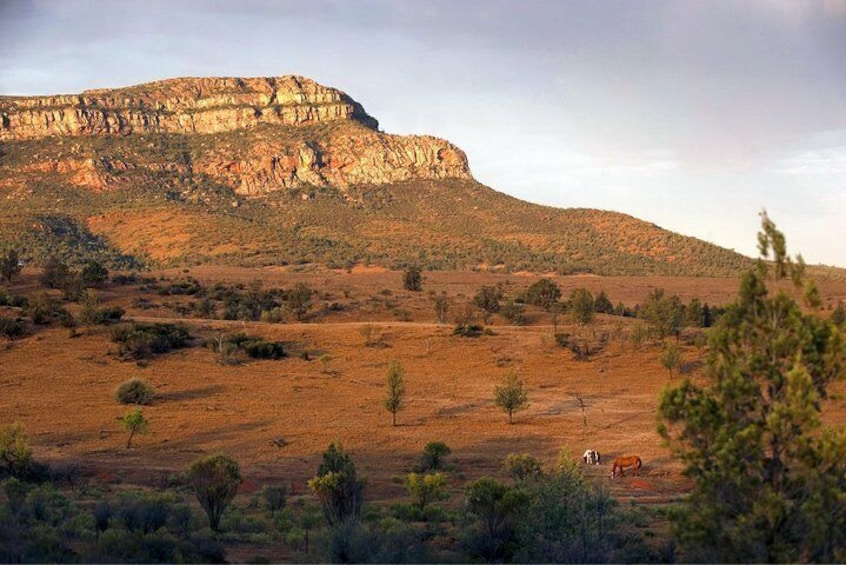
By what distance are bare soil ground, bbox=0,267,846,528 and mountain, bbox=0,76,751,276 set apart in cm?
4799

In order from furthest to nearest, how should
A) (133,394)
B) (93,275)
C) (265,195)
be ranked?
1. (265,195)
2. (93,275)
3. (133,394)

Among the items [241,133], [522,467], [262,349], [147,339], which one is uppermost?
[241,133]

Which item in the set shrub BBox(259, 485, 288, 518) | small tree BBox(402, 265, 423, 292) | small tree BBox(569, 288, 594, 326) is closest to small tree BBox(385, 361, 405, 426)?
shrub BBox(259, 485, 288, 518)

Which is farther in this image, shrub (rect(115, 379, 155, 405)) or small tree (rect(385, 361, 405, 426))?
shrub (rect(115, 379, 155, 405))

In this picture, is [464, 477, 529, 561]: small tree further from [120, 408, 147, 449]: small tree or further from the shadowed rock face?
the shadowed rock face

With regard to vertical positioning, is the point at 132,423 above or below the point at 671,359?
below

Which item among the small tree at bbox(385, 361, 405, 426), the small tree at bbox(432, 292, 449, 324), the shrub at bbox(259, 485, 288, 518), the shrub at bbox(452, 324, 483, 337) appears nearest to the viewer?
the shrub at bbox(259, 485, 288, 518)

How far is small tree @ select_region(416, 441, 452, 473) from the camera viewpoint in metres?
26.3

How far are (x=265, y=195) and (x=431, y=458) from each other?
121 meters

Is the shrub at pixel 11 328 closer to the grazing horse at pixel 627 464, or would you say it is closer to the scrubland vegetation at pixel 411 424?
the scrubland vegetation at pixel 411 424

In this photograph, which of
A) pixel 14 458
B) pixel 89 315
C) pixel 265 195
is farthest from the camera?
pixel 265 195

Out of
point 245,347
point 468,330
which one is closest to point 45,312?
point 245,347

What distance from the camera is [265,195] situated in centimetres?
14125

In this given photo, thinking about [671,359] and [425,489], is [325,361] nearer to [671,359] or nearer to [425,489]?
[671,359]
